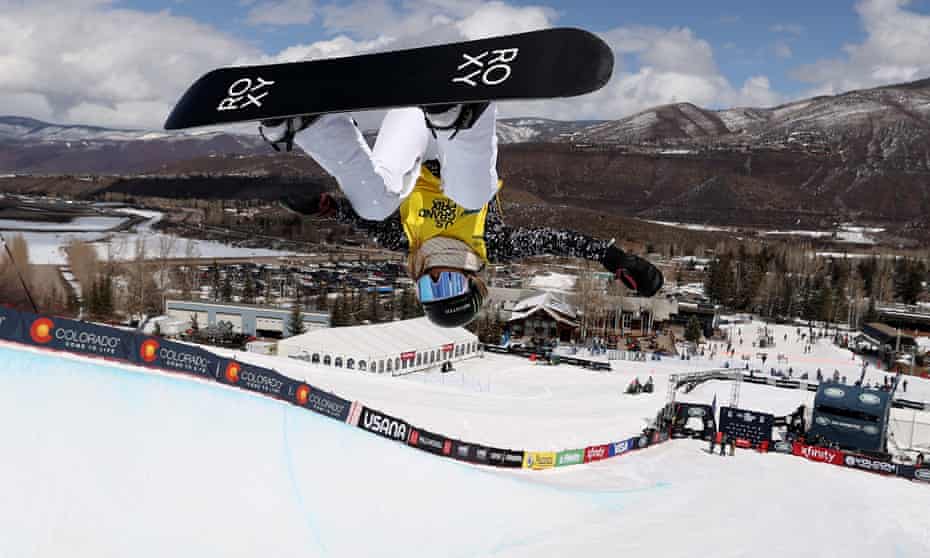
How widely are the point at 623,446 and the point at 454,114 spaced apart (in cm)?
1872

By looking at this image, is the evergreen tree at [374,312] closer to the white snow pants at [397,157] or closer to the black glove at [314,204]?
the black glove at [314,204]

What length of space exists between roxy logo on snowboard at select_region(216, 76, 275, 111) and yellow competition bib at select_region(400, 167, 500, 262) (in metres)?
2.81

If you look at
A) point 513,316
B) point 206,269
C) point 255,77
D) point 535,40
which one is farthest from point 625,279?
point 206,269

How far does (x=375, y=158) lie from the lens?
6.22 meters

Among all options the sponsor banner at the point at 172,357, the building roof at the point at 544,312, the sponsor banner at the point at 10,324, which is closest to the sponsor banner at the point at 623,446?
the sponsor banner at the point at 172,357

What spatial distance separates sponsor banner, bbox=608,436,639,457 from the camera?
21.0m

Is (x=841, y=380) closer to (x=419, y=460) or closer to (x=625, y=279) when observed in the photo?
(x=419, y=460)

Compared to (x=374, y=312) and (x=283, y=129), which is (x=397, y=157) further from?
(x=374, y=312)

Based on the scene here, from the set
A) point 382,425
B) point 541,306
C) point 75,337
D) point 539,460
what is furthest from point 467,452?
Answer: point 541,306

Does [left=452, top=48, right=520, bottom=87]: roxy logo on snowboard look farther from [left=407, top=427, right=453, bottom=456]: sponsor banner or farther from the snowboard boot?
[left=407, top=427, right=453, bottom=456]: sponsor banner

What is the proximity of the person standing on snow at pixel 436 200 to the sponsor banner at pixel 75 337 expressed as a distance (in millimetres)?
4897

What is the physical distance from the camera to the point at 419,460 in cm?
1298

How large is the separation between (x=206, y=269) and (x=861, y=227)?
173 m

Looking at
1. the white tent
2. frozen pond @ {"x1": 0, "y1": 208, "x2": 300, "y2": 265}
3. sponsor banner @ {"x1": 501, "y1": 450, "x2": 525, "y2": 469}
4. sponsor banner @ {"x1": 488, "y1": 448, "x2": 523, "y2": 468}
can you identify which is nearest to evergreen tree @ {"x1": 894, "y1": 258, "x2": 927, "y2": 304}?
the white tent
